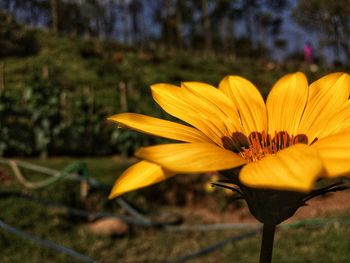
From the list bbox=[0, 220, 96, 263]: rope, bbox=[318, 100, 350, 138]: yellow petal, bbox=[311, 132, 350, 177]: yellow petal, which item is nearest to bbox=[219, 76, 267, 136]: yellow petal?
bbox=[318, 100, 350, 138]: yellow petal

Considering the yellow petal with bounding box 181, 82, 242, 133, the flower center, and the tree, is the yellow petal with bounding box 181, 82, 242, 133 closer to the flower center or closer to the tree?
the flower center

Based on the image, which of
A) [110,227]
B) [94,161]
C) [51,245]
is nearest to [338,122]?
[51,245]

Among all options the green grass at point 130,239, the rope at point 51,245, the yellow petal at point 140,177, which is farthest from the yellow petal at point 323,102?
the green grass at point 130,239

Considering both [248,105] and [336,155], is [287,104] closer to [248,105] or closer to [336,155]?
[248,105]

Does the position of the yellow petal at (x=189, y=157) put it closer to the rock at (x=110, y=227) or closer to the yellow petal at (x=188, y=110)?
the yellow petal at (x=188, y=110)

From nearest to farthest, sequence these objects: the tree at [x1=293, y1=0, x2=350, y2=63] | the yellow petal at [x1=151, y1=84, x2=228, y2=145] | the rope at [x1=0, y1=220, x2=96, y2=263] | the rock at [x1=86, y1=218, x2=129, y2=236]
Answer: the yellow petal at [x1=151, y1=84, x2=228, y2=145] < the rope at [x1=0, y1=220, x2=96, y2=263] < the rock at [x1=86, y1=218, x2=129, y2=236] < the tree at [x1=293, y1=0, x2=350, y2=63]

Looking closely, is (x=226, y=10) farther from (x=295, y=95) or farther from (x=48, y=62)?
(x=295, y=95)
